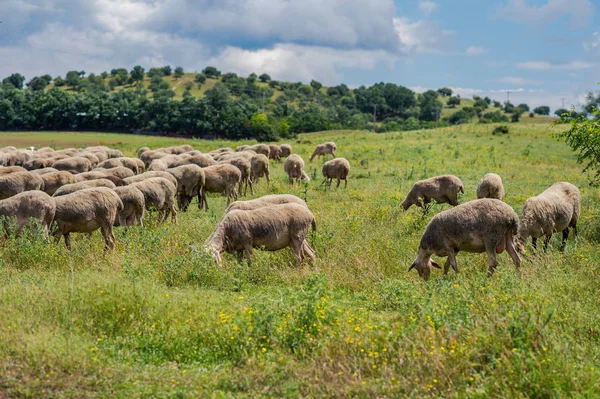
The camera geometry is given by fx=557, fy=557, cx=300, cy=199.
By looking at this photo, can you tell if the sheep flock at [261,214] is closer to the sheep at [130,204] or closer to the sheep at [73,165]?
the sheep at [130,204]

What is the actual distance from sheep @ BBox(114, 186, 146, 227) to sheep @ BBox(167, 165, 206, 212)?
15.2ft

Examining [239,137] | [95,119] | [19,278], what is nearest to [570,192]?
[19,278]

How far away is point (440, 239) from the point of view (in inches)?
404

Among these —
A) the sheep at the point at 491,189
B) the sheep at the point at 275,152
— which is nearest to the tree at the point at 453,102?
the sheep at the point at 275,152

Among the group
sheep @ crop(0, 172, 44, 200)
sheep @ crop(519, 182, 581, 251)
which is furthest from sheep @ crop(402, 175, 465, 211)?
sheep @ crop(0, 172, 44, 200)

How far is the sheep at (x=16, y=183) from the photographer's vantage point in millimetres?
17953

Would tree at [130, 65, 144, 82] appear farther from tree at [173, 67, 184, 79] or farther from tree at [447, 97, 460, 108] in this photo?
tree at [447, 97, 460, 108]

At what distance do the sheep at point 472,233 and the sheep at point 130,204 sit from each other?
26.6 feet

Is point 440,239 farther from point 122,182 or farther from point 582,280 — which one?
point 122,182

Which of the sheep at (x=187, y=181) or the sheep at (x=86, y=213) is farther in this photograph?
the sheep at (x=187, y=181)

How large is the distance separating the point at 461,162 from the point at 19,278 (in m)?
29.1

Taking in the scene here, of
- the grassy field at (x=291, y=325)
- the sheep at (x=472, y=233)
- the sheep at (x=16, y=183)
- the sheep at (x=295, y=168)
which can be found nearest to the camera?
the grassy field at (x=291, y=325)

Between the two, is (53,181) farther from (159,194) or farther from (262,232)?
(262,232)

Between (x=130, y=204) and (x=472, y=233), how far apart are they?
9151mm
